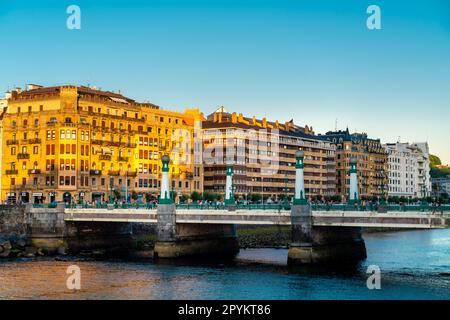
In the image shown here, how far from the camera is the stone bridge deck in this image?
196ft

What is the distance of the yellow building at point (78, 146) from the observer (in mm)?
112812

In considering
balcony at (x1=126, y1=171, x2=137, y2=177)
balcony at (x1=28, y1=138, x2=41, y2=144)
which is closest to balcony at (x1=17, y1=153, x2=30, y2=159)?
balcony at (x1=28, y1=138, x2=41, y2=144)

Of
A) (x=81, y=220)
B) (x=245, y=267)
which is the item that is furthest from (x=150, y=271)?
(x=81, y=220)

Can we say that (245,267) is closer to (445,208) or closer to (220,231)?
(220,231)

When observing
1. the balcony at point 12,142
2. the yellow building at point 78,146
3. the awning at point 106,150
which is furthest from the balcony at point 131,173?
the balcony at point 12,142

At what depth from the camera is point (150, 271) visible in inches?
2534

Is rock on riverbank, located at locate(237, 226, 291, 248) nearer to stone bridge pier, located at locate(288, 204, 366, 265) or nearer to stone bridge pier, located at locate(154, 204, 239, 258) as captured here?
stone bridge pier, located at locate(154, 204, 239, 258)

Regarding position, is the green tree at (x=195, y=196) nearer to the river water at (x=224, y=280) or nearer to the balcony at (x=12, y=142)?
the balcony at (x=12, y=142)

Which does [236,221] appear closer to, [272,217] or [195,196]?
[272,217]

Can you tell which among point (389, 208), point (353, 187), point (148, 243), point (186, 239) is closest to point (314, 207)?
point (389, 208)

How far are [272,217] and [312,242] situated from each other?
4.99 metres

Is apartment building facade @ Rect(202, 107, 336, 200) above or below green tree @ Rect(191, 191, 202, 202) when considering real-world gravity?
above

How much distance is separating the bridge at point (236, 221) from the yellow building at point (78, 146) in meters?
25.5
